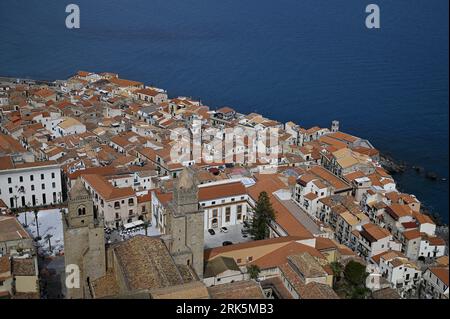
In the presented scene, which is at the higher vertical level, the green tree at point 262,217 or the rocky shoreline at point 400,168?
the green tree at point 262,217

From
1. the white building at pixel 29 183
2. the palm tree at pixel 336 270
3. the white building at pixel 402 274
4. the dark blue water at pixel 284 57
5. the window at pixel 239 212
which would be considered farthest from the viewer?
the dark blue water at pixel 284 57

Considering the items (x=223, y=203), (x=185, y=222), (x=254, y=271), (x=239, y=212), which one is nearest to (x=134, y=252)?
(x=185, y=222)

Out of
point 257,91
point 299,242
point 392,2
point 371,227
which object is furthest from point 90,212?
point 392,2

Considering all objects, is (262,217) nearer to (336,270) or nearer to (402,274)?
(336,270)

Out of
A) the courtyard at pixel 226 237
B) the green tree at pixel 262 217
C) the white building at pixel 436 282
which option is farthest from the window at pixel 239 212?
the white building at pixel 436 282

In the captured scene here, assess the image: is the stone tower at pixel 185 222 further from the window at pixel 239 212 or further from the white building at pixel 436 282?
the white building at pixel 436 282

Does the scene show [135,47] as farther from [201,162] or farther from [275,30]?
[201,162]

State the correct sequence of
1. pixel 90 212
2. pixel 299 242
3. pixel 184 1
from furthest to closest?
pixel 184 1 → pixel 299 242 → pixel 90 212
